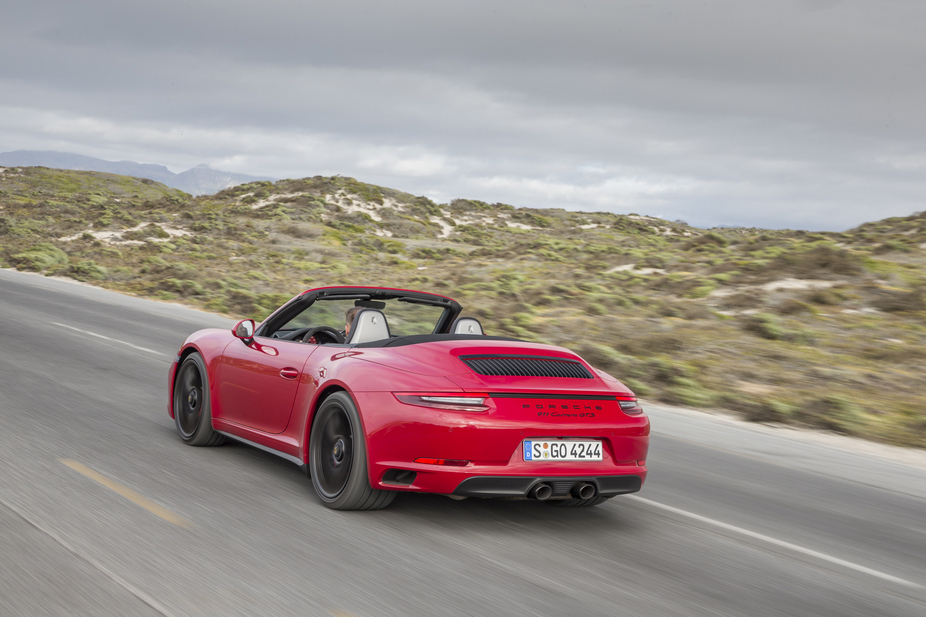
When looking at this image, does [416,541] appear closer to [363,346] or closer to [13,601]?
[363,346]

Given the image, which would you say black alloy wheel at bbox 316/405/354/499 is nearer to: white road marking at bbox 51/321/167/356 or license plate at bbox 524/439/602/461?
license plate at bbox 524/439/602/461

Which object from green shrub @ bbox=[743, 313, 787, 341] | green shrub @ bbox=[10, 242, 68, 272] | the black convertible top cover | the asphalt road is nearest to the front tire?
the asphalt road

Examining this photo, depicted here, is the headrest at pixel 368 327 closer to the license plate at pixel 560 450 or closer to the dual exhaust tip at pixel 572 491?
the license plate at pixel 560 450

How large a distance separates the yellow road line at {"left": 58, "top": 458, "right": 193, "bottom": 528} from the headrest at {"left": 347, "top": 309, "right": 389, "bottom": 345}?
4.84 ft

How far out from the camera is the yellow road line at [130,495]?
4383 millimetres

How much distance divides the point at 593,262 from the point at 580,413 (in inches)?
1023

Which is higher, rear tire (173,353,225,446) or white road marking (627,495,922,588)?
rear tire (173,353,225,446)

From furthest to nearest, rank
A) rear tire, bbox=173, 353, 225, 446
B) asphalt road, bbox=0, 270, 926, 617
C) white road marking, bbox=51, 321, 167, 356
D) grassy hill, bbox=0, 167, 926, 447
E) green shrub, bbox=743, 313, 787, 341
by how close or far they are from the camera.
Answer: green shrub, bbox=743, 313, 787, 341 < white road marking, bbox=51, 321, 167, 356 < grassy hill, bbox=0, 167, 926, 447 < rear tire, bbox=173, 353, 225, 446 < asphalt road, bbox=0, 270, 926, 617

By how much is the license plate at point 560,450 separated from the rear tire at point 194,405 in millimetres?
2929

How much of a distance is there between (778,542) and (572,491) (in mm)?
1441

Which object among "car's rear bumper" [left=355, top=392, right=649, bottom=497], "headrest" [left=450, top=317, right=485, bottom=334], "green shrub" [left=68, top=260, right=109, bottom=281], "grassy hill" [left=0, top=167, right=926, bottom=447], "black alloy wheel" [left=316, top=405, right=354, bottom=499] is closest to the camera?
"car's rear bumper" [left=355, top=392, right=649, bottom=497]

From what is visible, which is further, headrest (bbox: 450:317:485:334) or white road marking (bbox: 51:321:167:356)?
white road marking (bbox: 51:321:167:356)

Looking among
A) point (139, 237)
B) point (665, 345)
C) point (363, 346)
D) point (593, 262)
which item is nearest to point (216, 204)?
point (139, 237)

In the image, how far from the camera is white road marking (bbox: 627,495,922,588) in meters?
4.37
